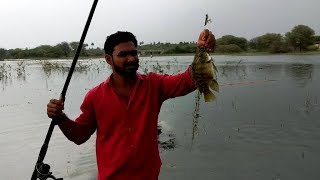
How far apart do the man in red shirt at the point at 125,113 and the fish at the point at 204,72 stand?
0.22 meters

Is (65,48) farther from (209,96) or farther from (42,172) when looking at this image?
(209,96)

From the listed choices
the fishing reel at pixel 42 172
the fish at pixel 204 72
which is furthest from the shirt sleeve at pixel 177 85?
the fishing reel at pixel 42 172

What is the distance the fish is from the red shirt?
0.23 m

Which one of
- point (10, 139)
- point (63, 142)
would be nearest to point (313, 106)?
point (63, 142)

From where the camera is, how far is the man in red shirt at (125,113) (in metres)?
3.21

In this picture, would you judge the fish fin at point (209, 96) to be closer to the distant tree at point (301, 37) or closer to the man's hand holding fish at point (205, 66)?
the man's hand holding fish at point (205, 66)

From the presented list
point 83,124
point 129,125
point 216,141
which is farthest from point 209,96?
point 216,141

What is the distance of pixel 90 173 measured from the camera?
27.5ft

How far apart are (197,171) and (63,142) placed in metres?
4.34

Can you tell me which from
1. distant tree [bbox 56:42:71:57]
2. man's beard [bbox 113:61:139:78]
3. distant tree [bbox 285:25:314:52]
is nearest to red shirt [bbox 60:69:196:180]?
man's beard [bbox 113:61:139:78]

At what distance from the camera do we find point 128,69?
3236mm

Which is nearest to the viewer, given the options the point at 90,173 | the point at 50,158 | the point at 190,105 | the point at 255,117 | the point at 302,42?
the point at 90,173

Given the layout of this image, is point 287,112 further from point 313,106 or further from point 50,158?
point 50,158

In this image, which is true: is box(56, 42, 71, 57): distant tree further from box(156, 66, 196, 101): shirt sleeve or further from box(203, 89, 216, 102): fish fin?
box(203, 89, 216, 102): fish fin
